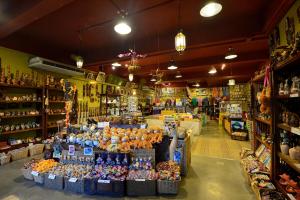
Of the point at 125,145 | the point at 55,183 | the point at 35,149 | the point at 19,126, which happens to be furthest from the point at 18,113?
the point at 125,145

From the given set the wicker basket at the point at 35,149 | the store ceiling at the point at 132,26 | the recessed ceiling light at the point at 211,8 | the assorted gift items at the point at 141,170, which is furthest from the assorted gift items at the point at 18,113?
the recessed ceiling light at the point at 211,8

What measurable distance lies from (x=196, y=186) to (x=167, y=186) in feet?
2.36

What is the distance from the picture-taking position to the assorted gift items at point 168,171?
2.97 metres

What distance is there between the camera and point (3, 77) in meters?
4.78

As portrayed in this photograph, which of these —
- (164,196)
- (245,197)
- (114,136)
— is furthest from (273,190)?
(114,136)

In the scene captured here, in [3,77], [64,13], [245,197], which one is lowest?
[245,197]

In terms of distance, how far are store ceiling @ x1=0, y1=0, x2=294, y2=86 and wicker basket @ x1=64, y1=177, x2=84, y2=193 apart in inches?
111

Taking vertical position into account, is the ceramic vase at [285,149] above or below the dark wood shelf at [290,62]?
below

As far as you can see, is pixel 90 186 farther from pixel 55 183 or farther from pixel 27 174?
pixel 27 174

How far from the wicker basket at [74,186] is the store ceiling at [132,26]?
2.81m

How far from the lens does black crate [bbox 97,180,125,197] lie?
2904 millimetres

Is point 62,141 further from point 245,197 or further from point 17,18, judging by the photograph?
point 245,197

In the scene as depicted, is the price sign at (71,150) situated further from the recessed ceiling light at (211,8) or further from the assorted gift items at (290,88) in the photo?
the assorted gift items at (290,88)

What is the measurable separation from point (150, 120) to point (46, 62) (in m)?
4.94
